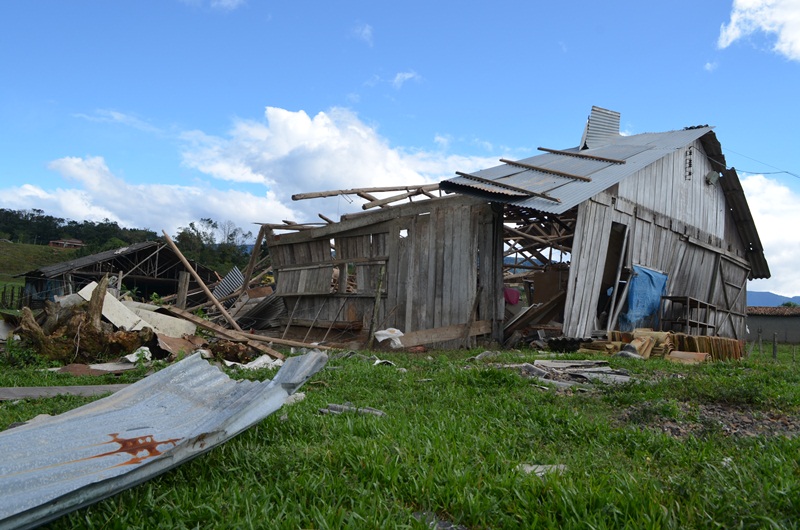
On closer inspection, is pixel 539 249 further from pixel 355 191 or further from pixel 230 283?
pixel 230 283

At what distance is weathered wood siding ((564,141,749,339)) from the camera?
12961 millimetres

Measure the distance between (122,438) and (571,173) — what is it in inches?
497

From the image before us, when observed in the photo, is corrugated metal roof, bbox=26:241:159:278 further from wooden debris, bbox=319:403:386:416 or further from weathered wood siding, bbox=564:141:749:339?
wooden debris, bbox=319:403:386:416

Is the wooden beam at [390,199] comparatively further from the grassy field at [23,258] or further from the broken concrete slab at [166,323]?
the grassy field at [23,258]

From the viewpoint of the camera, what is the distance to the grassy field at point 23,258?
5559 cm

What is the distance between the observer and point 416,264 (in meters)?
13.4

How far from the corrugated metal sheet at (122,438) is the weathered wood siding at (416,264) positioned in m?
7.90

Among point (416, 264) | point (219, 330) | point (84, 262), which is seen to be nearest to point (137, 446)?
point (219, 330)

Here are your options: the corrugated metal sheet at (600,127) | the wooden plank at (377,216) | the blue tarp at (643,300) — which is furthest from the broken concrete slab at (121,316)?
the corrugated metal sheet at (600,127)

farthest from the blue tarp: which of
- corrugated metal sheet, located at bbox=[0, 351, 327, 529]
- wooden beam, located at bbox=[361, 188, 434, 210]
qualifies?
corrugated metal sheet, located at bbox=[0, 351, 327, 529]

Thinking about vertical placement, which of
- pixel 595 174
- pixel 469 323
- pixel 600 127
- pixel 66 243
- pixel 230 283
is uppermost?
pixel 600 127

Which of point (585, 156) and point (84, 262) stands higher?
point (585, 156)

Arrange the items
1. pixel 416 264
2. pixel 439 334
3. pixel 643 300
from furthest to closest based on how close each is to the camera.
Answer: pixel 643 300
pixel 416 264
pixel 439 334

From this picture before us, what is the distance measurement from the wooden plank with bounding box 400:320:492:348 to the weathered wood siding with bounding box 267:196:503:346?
0.82 ft
